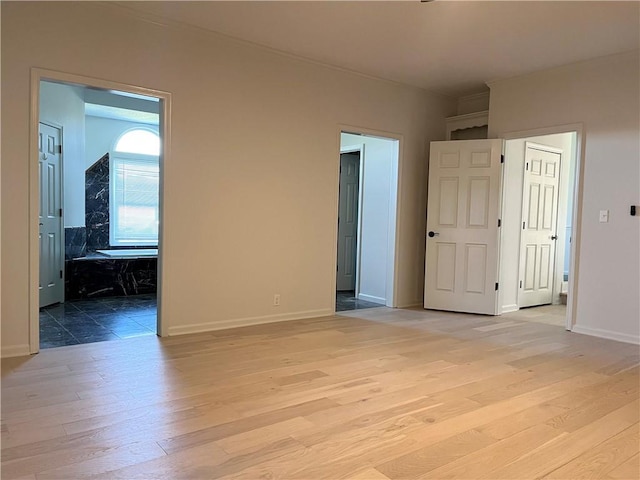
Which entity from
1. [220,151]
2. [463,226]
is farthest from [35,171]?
[463,226]

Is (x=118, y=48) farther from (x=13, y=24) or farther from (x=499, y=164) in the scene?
(x=499, y=164)

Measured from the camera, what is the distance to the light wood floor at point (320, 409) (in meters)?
1.91

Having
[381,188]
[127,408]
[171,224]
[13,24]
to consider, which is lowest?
[127,408]

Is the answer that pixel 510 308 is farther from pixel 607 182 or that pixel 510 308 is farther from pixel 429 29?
pixel 429 29

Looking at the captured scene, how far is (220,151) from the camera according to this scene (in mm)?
4062

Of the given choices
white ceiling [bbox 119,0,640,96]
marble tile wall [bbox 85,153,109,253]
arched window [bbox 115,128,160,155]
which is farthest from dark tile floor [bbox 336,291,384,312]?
arched window [bbox 115,128,160,155]

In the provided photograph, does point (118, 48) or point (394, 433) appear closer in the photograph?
point (394, 433)

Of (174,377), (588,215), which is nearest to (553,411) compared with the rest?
(174,377)

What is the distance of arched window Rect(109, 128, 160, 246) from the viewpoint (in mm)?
7531

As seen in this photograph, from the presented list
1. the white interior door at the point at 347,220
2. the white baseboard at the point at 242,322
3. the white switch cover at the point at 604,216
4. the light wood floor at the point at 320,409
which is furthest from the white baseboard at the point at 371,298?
the white switch cover at the point at 604,216

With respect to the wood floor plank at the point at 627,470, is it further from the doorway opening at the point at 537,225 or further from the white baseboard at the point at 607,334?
the doorway opening at the point at 537,225

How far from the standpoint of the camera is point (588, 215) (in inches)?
171

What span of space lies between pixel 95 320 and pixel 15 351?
4.03 feet

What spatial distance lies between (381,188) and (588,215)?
2286mm
